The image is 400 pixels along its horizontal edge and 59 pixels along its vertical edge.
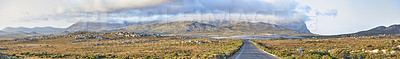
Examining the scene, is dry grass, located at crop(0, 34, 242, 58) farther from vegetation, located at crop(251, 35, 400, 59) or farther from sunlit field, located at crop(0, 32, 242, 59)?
vegetation, located at crop(251, 35, 400, 59)

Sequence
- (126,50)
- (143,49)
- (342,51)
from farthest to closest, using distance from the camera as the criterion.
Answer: (143,49), (126,50), (342,51)

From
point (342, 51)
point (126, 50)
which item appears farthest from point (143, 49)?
point (342, 51)

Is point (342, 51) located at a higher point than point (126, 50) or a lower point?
higher

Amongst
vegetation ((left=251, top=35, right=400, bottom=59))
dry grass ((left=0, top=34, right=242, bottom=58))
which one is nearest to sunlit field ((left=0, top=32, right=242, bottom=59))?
dry grass ((left=0, top=34, right=242, bottom=58))

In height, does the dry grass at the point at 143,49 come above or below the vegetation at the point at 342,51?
below

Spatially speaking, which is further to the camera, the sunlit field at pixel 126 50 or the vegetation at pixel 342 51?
the sunlit field at pixel 126 50

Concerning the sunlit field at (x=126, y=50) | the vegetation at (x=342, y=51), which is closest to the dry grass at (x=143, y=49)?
the sunlit field at (x=126, y=50)

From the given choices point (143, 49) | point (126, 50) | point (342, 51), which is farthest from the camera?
point (143, 49)

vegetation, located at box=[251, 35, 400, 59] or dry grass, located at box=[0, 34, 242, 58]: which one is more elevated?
vegetation, located at box=[251, 35, 400, 59]

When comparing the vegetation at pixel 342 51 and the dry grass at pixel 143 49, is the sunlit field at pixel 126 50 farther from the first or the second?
the vegetation at pixel 342 51

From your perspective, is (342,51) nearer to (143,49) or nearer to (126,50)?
(143,49)

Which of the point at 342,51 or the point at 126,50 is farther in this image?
the point at 126,50

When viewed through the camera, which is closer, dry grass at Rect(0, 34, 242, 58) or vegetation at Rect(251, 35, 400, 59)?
vegetation at Rect(251, 35, 400, 59)
